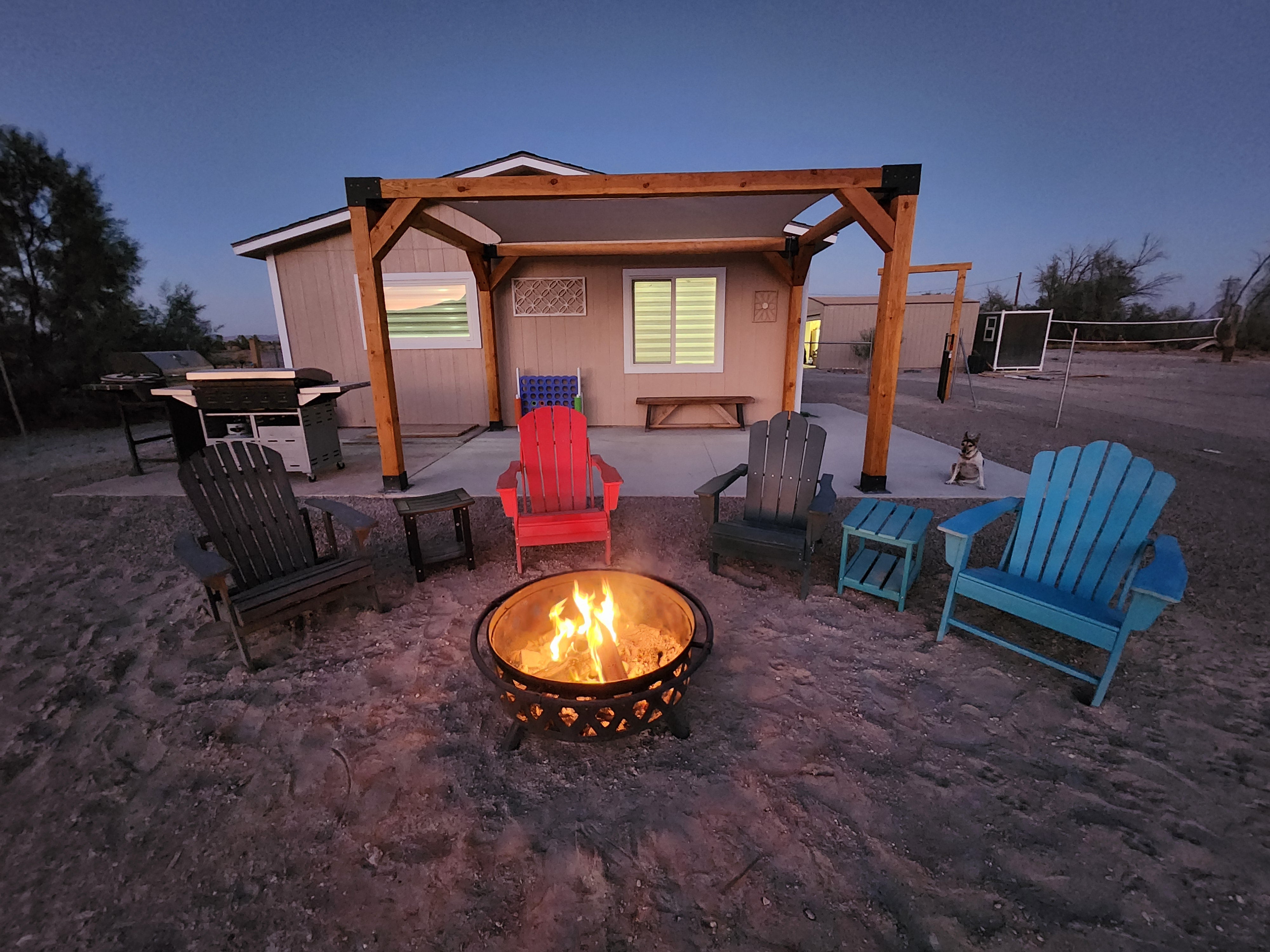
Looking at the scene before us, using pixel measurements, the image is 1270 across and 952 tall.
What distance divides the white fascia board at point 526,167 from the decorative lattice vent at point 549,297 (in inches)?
55.3

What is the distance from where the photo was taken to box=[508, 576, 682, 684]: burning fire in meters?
1.91

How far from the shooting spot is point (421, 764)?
1.74 meters

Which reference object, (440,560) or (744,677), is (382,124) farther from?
(744,677)

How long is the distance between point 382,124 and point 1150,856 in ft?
56.3

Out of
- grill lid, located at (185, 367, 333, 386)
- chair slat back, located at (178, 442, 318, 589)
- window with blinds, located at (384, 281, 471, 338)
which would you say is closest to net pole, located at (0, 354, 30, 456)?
grill lid, located at (185, 367, 333, 386)

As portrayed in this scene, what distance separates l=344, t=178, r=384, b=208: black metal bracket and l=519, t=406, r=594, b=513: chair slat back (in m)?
2.48

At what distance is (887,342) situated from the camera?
414 centimetres

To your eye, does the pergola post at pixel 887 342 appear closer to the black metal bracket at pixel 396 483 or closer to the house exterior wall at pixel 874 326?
the black metal bracket at pixel 396 483

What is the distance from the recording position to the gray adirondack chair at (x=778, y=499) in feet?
9.23

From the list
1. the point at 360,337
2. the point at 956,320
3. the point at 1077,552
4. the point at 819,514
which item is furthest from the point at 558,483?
the point at 956,320

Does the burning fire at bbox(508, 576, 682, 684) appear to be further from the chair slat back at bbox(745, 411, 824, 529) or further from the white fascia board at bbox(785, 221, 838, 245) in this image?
the white fascia board at bbox(785, 221, 838, 245)

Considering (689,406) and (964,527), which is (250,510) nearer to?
(964,527)

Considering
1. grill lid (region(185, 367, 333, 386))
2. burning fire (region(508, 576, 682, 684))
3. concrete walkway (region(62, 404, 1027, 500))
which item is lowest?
concrete walkway (region(62, 404, 1027, 500))

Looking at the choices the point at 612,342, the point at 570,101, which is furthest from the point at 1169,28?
the point at 612,342
